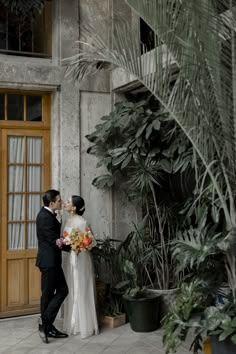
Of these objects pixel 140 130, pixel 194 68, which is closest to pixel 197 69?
pixel 194 68

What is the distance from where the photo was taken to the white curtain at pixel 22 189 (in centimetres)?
638

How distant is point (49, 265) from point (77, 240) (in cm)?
42

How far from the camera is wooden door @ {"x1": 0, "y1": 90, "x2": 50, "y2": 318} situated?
20.7 ft

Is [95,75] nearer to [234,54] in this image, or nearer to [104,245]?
[104,245]

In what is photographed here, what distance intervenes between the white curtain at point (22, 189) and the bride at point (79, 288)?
97cm

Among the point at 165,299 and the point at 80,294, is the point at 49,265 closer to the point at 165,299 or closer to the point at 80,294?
the point at 80,294

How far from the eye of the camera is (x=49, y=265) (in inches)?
209

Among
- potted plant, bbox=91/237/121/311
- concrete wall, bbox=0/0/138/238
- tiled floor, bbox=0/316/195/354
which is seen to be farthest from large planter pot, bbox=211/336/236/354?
concrete wall, bbox=0/0/138/238

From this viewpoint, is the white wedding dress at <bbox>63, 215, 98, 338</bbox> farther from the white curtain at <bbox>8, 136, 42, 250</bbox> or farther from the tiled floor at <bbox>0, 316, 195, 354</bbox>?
the white curtain at <bbox>8, 136, 42, 250</bbox>

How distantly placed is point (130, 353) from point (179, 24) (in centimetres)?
333

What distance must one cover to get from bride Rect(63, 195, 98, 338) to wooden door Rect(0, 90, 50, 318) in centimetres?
92

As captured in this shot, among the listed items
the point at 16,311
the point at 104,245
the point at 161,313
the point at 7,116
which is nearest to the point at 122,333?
the point at 161,313

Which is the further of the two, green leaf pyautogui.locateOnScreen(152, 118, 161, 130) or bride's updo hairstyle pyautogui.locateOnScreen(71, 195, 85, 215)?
bride's updo hairstyle pyautogui.locateOnScreen(71, 195, 85, 215)

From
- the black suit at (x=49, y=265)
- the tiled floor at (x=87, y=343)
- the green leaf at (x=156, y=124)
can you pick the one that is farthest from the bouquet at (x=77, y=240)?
the green leaf at (x=156, y=124)
